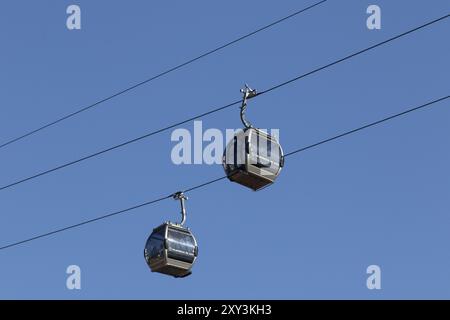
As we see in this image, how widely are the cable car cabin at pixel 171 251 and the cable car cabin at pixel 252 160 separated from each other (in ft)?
7.65

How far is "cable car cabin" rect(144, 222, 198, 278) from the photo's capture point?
20719mm

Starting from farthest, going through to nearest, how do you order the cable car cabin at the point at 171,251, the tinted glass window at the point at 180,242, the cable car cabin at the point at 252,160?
the tinted glass window at the point at 180,242 < the cable car cabin at the point at 171,251 < the cable car cabin at the point at 252,160

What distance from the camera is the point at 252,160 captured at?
1889cm

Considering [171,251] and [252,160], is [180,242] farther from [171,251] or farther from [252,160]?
[252,160]

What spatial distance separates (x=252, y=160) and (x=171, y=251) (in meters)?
2.79

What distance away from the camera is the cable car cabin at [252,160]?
1888cm

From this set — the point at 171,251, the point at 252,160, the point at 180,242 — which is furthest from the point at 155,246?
the point at 252,160

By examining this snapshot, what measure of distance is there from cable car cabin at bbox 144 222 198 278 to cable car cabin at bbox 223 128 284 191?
2.33 metres

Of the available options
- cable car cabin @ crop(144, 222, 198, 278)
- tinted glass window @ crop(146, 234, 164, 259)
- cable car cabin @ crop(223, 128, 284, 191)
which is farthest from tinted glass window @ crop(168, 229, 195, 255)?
cable car cabin @ crop(223, 128, 284, 191)

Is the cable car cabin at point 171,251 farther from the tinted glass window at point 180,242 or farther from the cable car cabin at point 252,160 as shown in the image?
the cable car cabin at point 252,160

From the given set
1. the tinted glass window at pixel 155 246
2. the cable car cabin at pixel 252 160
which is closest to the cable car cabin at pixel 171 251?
the tinted glass window at pixel 155 246
